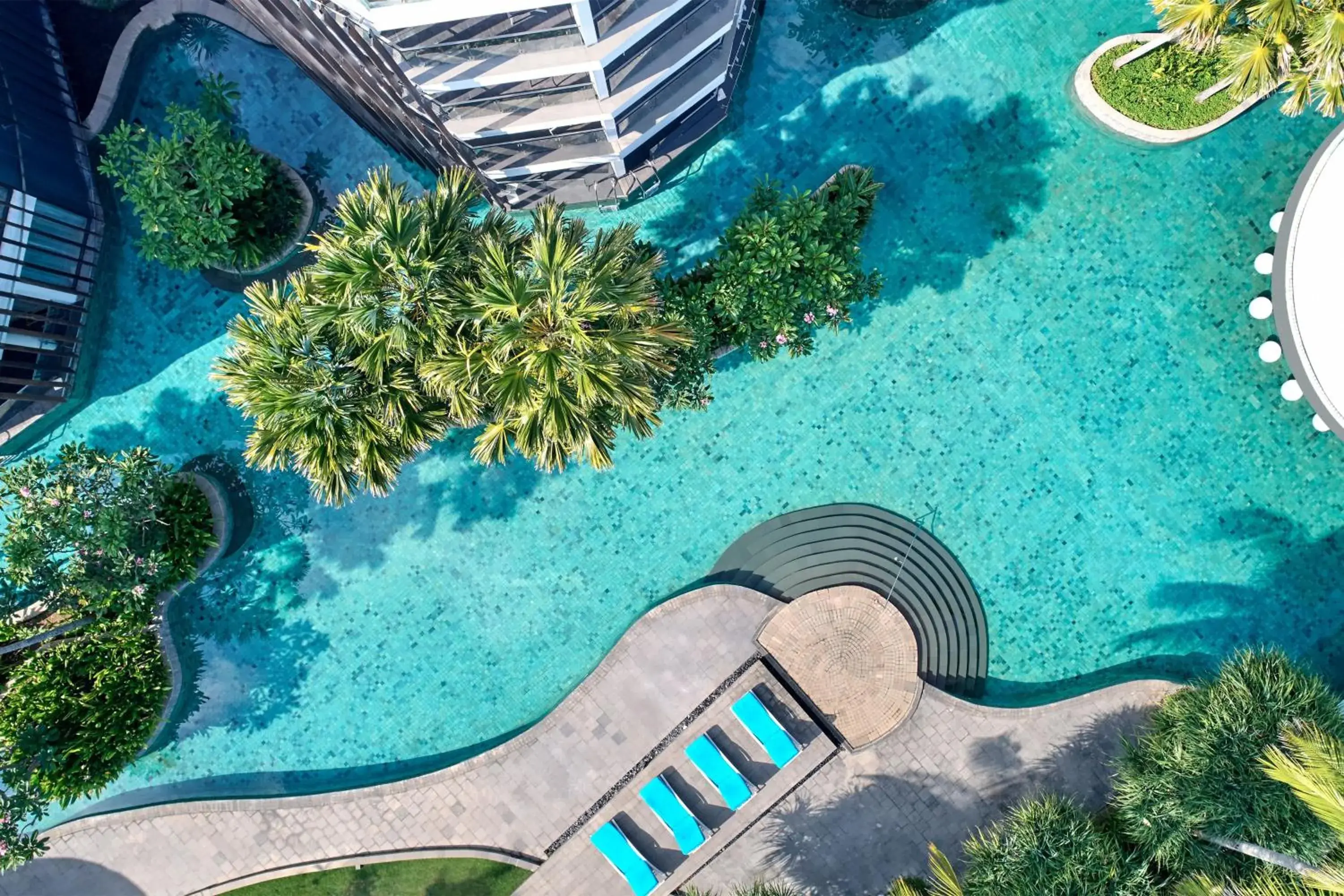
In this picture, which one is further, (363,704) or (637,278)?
(363,704)

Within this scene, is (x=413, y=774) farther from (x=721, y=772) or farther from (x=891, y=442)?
(x=891, y=442)

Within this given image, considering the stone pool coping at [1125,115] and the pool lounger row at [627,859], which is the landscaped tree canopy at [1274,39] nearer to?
the stone pool coping at [1125,115]

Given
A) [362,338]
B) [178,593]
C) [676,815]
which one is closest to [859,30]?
[362,338]

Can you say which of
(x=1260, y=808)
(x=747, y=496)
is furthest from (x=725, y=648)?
(x=1260, y=808)

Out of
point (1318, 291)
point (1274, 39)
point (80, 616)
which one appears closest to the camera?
point (1274, 39)

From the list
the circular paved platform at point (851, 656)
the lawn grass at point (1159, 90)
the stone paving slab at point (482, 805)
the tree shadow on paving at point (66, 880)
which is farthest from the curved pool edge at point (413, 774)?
the lawn grass at point (1159, 90)

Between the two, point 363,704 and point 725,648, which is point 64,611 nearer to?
point 363,704
